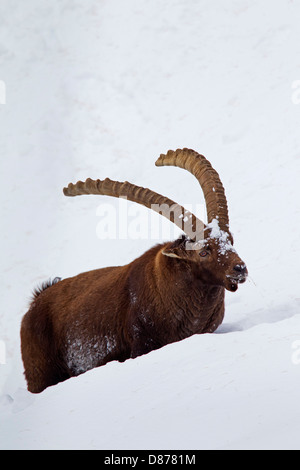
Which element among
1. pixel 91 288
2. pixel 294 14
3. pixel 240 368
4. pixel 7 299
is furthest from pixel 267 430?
pixel 294 14

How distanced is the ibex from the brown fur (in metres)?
0.01

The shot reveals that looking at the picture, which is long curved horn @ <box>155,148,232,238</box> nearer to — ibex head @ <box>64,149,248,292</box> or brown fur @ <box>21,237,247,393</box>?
ibex head @ <box>64,149,248,292</box>

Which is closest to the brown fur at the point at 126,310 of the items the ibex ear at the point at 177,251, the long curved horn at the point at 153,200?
the ibex ear at the point at 177,251

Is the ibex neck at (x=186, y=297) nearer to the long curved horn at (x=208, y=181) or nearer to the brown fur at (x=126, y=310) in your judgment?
the brown fur at (x=126, y=310)

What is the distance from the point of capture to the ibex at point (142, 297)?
866 centimetres

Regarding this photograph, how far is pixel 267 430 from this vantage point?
6.43m

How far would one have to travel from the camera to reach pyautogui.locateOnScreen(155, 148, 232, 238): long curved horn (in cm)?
877

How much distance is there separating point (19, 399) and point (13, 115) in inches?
442

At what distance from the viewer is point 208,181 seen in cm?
899

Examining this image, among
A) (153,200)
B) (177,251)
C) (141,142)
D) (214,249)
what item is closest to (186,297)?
(177,251)

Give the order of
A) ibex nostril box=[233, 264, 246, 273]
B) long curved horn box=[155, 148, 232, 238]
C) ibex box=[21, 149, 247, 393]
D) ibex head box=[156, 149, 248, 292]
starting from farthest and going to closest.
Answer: long curved horn box=[155, 148, 232, 238]
ibex box=[21, 149, 247, 393]
ibex head box=[156, 149, 248, 292]
ibex nostril box=[233, 264, 246, 273]

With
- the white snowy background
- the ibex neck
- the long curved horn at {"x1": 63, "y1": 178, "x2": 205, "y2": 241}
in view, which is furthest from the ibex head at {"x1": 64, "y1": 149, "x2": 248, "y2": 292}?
the white snowy background

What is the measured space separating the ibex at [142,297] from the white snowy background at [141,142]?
2.33 ft
